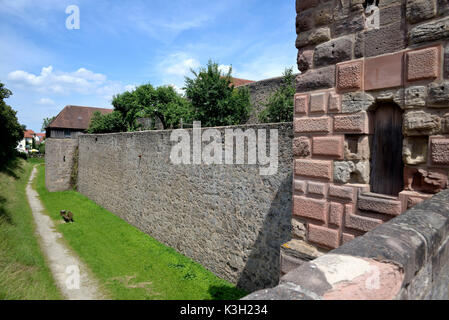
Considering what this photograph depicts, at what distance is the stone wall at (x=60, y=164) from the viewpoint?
19734 mm

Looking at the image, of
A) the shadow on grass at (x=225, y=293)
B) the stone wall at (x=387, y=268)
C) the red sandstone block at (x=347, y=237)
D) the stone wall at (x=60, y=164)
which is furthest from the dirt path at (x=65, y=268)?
the stone wall at (x=60, y=164)

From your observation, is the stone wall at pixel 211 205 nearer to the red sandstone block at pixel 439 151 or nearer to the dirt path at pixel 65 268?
the dirt path at pixel 65 268

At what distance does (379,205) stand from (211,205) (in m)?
5.78

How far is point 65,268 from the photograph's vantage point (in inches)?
323

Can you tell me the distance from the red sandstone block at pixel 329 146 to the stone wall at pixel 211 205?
2.93m

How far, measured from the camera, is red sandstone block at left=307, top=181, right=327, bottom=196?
2.90 m

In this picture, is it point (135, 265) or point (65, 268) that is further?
point (135, 265)

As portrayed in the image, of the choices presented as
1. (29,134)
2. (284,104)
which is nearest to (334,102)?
(284,104)

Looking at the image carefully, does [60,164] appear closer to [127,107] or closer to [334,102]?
[127,107]

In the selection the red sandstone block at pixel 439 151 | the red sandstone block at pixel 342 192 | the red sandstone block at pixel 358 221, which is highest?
the red sandstone block at pixel 439 151

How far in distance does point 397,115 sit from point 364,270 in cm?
173

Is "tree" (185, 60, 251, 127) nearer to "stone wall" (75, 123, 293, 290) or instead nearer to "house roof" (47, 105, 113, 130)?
"stone wall" (75, 123, 293, 290)

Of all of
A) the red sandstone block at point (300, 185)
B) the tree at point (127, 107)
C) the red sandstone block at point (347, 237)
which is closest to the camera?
the red sandstone block at point (347, 237)
